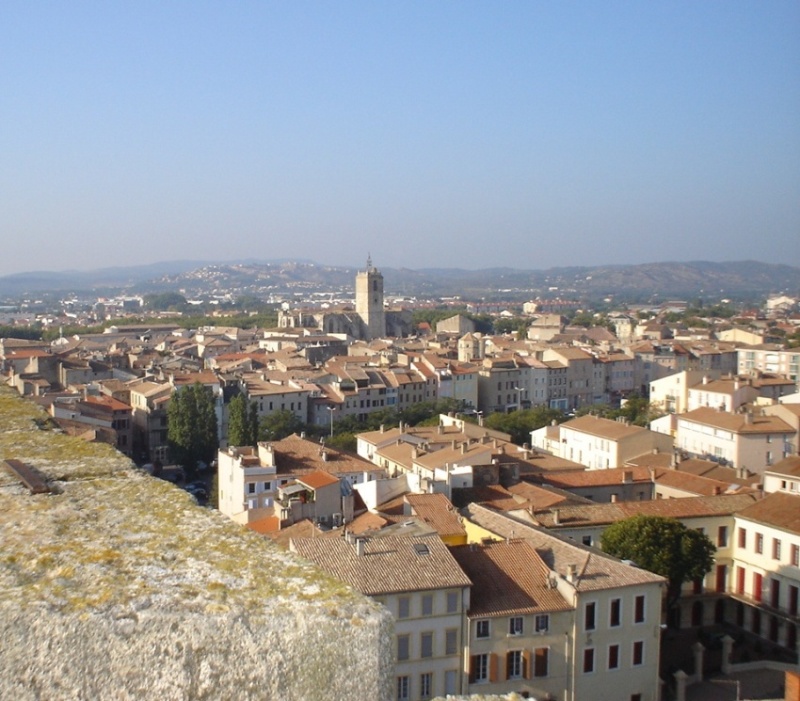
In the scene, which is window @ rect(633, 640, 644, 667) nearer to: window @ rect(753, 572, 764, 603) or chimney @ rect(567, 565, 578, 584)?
chimney @ rect(567, 565, 578, 584)

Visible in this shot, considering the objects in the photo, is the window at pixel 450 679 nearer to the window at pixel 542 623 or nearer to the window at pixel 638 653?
the window at pixel 542 623

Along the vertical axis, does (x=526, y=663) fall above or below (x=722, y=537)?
above

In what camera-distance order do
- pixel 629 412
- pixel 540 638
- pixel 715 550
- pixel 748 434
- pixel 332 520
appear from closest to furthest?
pixel 540 638 → pixel 715 550 → pixel 332 520 → pixel 748 434 → pixel 629 412

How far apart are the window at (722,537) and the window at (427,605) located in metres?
7.87

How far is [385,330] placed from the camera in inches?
3187

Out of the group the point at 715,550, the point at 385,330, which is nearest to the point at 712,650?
the point at 715,550

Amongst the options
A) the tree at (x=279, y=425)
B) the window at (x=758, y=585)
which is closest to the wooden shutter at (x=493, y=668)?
the window at (x=758, y=585)

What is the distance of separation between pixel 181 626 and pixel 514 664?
10746mm

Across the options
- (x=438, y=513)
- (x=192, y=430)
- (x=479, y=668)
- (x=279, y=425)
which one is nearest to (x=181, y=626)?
(x=479, y=668)

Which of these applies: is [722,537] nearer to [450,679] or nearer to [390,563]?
[450,679]

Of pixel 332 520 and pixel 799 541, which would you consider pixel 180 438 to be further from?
pixel 799 541

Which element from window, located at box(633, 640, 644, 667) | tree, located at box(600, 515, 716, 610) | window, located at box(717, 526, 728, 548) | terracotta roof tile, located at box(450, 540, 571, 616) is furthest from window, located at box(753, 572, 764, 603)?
terracotta roof tile, located at box(450, 540, 571, 616)

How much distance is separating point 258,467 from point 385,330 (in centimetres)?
6017

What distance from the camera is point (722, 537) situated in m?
17.1
